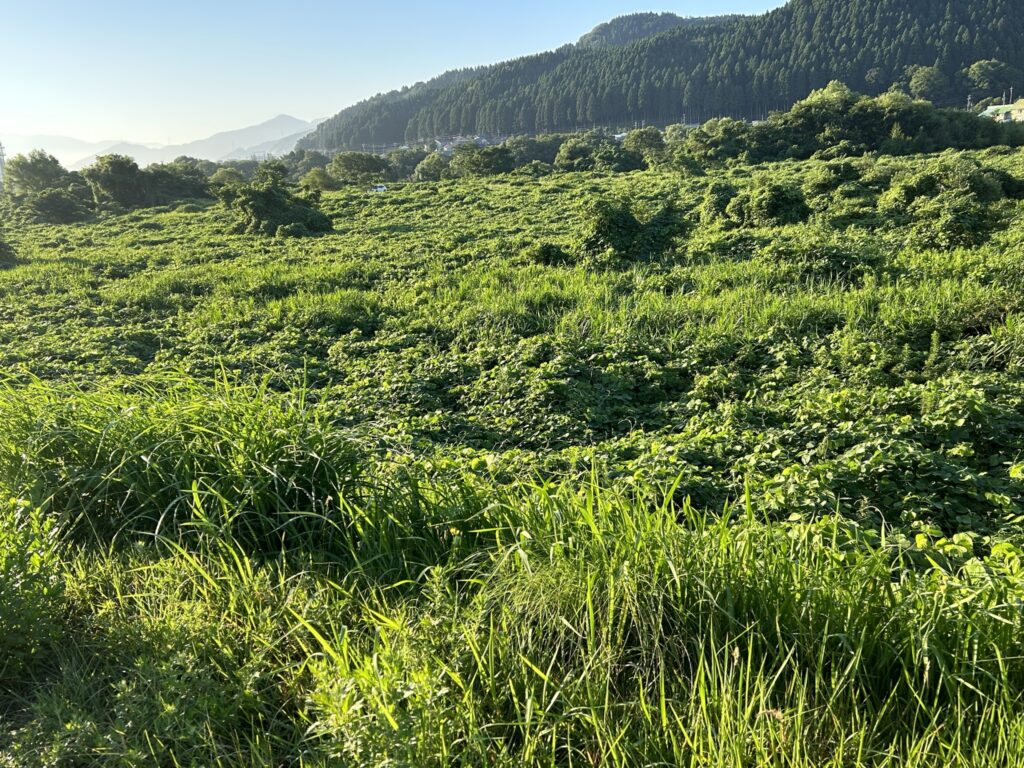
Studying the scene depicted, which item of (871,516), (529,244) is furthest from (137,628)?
(529,244)

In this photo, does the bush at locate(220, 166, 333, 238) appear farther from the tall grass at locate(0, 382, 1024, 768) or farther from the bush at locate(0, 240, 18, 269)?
the tall grass at locate(0, 382, 1024, 768)

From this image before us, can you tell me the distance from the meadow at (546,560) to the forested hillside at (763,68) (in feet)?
358

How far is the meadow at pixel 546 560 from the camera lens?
174cm

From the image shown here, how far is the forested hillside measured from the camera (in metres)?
95.7

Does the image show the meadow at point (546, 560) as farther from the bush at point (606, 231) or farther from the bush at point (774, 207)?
the bush at point (774, 207)

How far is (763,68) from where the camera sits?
105875mm

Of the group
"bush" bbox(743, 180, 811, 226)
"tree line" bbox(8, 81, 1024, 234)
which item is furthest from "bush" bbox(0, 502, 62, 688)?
"tree line" bbox(8, 81, 1024, 234)

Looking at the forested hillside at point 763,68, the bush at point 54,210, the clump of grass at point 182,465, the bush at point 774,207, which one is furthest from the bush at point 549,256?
the forested hillside at point 763,68

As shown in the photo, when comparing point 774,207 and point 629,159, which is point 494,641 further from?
point 629,159

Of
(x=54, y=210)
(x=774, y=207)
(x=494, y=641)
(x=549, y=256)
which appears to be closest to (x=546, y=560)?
(x=494, y=641)

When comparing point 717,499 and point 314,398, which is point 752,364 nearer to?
point 717,499

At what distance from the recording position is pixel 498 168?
40.7 metres

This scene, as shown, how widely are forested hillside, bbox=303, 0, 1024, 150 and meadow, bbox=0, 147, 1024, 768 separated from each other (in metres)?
109

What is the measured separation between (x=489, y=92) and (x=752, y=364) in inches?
6124
